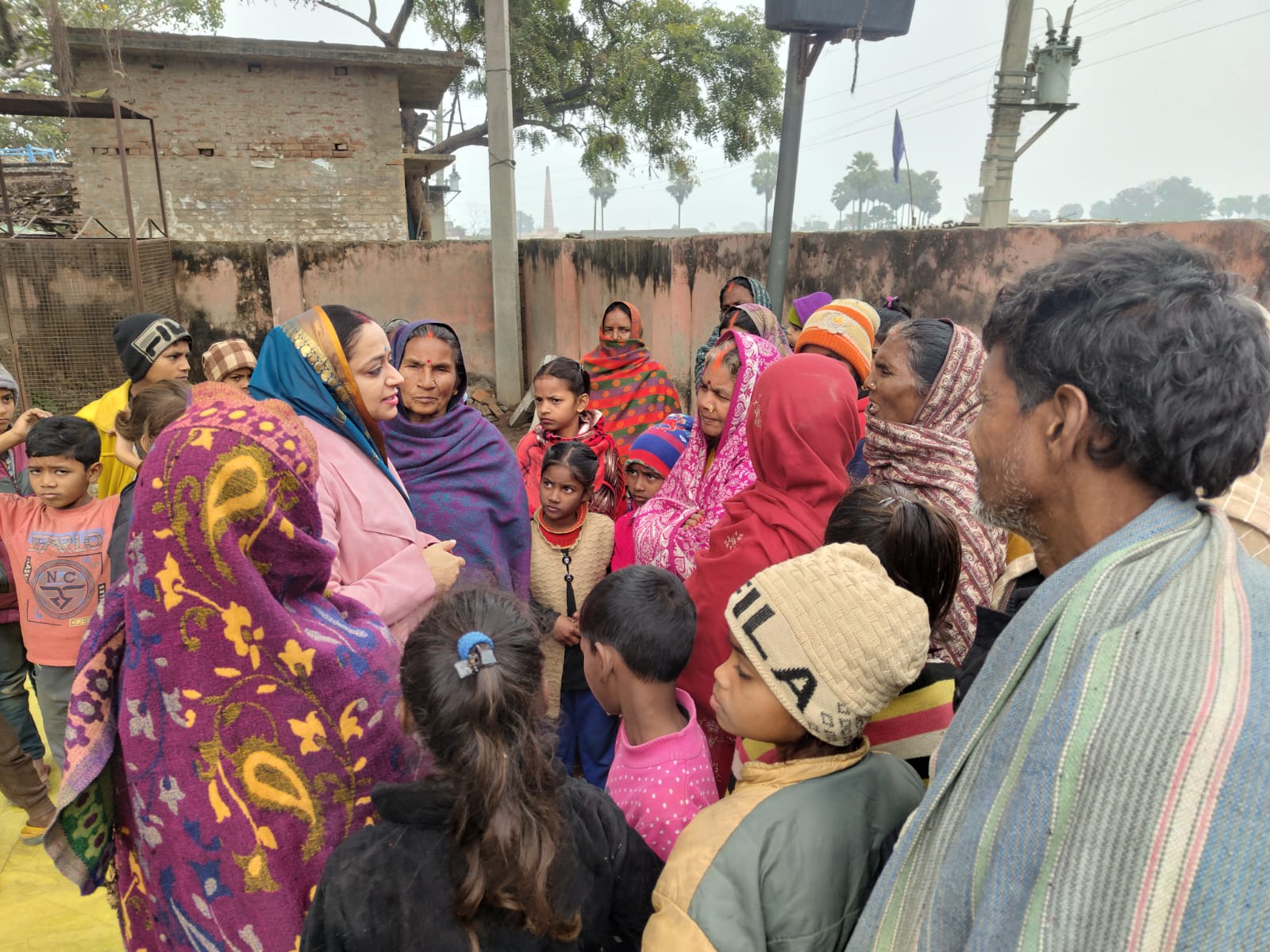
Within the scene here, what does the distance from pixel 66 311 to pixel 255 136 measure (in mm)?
6714

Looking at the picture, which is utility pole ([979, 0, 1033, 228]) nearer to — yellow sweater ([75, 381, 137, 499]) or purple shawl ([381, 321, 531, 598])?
purple shawl ([381, 321, 531, 598])

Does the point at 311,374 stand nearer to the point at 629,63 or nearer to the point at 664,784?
the point at 664,784

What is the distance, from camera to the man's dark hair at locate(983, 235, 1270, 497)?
0.94m

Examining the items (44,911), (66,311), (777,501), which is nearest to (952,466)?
(777,501)

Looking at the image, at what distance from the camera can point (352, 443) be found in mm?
2096

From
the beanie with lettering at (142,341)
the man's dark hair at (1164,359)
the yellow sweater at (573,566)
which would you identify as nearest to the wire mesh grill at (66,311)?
the beanie with lettering at (142,341)

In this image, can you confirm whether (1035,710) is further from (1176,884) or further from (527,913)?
(527,913)

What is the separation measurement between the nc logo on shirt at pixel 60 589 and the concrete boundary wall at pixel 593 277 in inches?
176

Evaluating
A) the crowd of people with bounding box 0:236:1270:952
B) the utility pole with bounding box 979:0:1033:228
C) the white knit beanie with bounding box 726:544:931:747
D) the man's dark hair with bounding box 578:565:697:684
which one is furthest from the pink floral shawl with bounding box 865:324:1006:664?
the utility pole with bounding box 979:0:1033:228

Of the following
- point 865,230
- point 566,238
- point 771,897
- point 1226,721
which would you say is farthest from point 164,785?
point 566,238

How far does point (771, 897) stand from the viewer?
1261mm

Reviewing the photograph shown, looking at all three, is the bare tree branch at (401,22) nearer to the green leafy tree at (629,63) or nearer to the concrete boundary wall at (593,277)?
the green leafy tree at (629,63)

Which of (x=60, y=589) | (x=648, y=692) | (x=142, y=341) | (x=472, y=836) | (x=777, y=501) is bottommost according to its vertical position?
(x=60, y=589)

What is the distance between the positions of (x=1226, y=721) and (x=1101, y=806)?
147 millimetres
